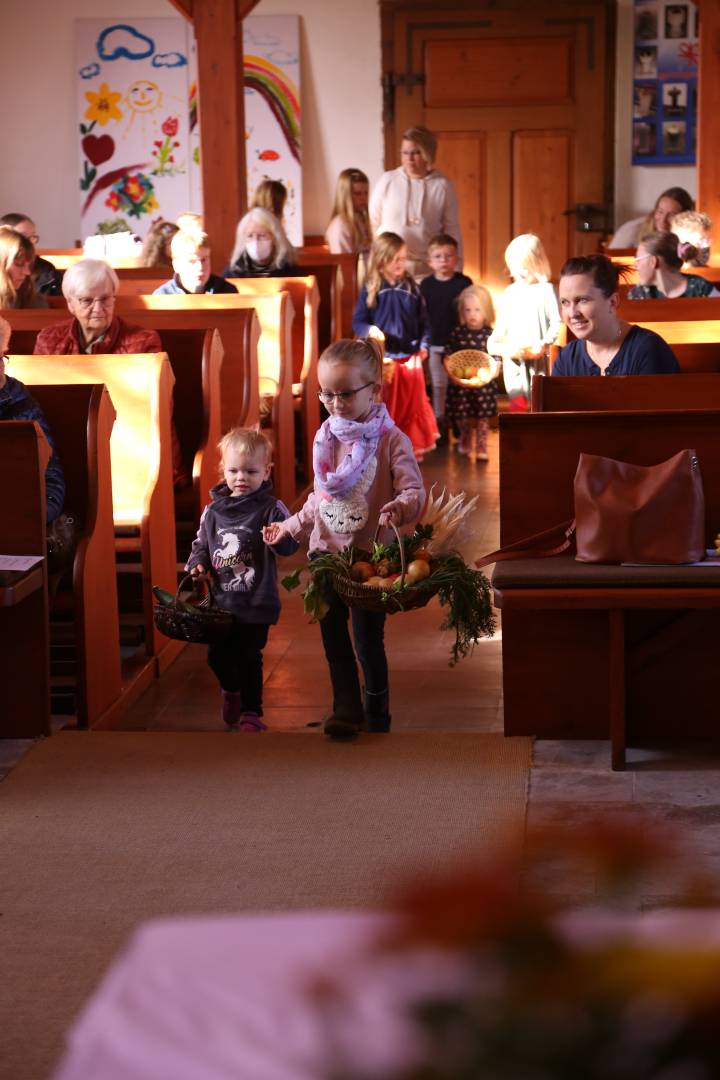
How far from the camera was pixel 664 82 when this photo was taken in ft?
38.7

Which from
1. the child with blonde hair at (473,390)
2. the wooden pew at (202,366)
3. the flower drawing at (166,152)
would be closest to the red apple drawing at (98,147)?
the flower drawing at (166,152)

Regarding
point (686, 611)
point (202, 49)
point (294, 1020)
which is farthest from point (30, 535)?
point (202, 49)

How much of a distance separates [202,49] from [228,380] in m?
3.61

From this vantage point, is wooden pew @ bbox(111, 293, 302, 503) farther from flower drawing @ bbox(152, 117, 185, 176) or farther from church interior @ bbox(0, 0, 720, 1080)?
flower drawing @ bbox(152, 117, 185, 176)

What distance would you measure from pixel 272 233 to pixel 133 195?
4.92 meters

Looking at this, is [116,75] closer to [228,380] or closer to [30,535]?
[228,380]

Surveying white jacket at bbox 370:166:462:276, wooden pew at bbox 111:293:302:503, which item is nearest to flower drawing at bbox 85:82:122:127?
white jacket at bbox 370:166:462:276

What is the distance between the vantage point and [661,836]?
91 centimetres

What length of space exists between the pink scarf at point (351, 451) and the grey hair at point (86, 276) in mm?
1505

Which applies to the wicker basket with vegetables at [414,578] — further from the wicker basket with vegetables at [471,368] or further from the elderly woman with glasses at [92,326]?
the wicker basket with vegetables at [471,368]

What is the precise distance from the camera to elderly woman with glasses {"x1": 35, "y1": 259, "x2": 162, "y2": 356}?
17.2 ft

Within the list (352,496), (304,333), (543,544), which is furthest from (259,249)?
(543,544)

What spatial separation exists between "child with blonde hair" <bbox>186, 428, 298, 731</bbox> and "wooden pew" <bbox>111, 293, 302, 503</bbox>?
284cm

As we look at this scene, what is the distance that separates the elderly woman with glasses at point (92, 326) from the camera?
524cm
